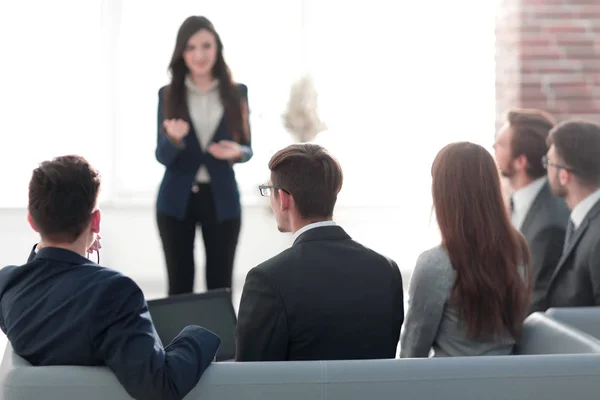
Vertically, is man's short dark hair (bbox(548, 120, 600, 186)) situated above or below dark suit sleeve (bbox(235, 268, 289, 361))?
above

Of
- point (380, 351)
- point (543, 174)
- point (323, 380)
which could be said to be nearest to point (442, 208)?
point (380, 351)

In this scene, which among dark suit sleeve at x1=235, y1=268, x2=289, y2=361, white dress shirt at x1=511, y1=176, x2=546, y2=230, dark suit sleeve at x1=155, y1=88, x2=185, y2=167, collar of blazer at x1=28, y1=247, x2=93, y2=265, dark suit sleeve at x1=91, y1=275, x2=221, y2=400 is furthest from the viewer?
dark suit sleeve at x1=155, y1=88, x2=185, y2=167

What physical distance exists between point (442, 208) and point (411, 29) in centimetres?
461

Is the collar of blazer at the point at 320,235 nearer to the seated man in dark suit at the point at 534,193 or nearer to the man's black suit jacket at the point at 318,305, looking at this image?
the man's black suit jacket at the point at 318,305

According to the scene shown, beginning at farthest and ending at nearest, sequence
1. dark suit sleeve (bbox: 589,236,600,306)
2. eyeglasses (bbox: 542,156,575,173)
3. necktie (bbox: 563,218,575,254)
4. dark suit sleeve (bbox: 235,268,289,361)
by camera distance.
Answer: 1. eyeglasses (bbox: 542,156,575,173)
2. necktie (bbox: 563,218,575,254)
3. dark suit sleeve (bbox: 589,236,600,306)
4. dark suit sleeve (bbox: 235,268,289,361)

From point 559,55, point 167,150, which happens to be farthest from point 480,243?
point 559,55

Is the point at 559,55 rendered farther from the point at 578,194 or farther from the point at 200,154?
the point at 578,194

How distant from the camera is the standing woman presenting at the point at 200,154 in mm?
4246

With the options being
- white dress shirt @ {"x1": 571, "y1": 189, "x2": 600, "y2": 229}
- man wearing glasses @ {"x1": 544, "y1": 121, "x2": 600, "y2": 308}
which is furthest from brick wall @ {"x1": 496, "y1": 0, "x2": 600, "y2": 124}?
white dress shirt @ {"x1": 571, "y1": 189, "x2": 600, "y2": 229}

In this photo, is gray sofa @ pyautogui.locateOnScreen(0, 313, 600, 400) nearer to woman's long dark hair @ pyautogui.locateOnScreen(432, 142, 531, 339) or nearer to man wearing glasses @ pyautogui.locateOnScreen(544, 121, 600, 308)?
woman's long dark hair @ pyautogui.locateOnScreen(432, 142, 531, 339)

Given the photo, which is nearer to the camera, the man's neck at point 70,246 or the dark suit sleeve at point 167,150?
the man's neck at point 70,246

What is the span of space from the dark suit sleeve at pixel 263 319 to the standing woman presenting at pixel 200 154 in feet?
7.41

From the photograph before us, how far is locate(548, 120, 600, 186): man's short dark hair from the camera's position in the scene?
10.3ft

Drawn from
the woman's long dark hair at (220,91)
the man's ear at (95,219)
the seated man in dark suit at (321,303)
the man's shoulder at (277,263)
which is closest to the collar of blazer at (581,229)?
the seated man in dark suit at (321,303)
